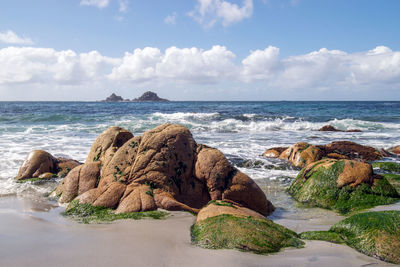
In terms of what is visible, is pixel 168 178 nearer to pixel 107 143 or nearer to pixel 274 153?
pixel 107 143

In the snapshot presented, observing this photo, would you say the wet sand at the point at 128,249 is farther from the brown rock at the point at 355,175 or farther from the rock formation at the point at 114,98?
the rock formation at the point at 114,98

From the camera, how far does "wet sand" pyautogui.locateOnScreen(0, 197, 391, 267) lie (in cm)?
338

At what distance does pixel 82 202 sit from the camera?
550cm

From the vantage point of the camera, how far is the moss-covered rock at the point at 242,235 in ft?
12.7

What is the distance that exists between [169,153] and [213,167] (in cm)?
90

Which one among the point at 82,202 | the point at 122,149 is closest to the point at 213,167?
the point at 122,149

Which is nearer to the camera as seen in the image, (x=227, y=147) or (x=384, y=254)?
(x=384, y=254)

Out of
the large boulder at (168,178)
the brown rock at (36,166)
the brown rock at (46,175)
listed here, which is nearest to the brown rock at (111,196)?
the large boulder at (168,178)

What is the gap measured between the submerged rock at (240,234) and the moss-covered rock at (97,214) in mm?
828

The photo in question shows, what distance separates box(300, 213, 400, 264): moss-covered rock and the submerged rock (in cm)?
50

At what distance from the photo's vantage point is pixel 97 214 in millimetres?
5199

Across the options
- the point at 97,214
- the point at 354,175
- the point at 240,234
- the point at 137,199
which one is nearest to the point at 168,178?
the point at 137,199

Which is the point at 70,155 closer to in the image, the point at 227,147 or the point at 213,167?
the point at 227,147

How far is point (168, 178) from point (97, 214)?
1.40m
